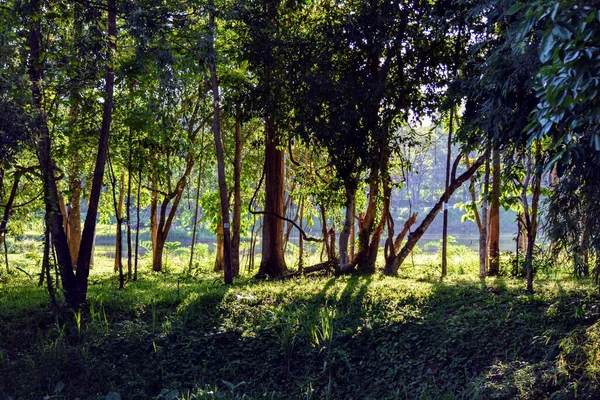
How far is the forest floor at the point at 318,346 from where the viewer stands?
4926mm

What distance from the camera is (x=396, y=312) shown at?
637 centimetres

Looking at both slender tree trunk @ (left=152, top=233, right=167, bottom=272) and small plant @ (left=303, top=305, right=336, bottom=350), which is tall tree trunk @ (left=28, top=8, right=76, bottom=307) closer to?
small plant @ (left=303, top=305, right=336, bottom=350)

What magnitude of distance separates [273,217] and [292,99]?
121 inches

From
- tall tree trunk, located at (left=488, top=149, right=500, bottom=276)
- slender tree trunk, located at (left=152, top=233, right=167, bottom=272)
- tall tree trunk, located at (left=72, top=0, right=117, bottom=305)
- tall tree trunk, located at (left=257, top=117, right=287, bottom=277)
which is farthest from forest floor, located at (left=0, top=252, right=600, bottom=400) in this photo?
slender tree trunk, located at (left=152, top=233, right=167, bottom=272)

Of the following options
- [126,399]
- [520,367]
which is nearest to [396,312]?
[520,367]

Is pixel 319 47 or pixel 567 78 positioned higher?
pixel 319 47

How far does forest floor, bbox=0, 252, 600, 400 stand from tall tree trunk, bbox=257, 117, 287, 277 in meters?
3.68

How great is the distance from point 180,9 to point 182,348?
4429mm

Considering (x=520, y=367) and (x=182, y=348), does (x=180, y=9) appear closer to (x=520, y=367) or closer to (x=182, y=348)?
(x=182, y=348)

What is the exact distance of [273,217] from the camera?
11.1m

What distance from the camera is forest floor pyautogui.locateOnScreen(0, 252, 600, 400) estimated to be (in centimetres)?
493

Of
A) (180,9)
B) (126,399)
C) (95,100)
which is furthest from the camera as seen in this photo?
(95,100)

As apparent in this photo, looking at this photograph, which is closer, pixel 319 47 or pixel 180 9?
pixel 180 9

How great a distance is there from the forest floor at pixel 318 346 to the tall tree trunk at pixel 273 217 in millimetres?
3678
